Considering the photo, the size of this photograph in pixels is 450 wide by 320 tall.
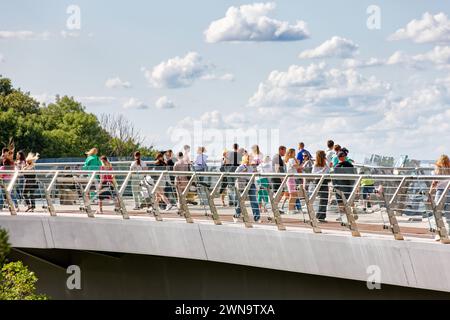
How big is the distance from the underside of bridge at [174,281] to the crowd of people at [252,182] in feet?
3.88

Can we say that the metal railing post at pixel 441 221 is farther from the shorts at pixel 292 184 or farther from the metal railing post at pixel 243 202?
the metal railing post at pixel 243 202

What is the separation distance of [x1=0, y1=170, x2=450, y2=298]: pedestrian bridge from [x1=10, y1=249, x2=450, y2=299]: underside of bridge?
0.20 metres

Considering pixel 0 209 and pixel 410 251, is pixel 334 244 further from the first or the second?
pixel 0 209

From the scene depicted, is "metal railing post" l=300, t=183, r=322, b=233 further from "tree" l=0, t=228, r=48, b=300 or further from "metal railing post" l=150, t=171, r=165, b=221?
"metal railing post" l=150, t=171, r=165, b=221

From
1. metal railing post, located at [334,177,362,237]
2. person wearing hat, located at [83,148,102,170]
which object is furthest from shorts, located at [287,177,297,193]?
person wearing hat, located at [83,148,102,170]

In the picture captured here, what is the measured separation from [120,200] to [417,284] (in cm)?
985

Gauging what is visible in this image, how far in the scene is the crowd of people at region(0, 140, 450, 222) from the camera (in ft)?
71.0

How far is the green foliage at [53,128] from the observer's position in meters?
121

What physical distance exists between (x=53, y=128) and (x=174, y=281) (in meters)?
113

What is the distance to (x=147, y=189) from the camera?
26938mm

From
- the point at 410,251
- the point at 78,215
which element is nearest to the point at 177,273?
the point at 78,215

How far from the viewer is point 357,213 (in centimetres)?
2078

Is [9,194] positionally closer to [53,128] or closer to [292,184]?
[292,184]

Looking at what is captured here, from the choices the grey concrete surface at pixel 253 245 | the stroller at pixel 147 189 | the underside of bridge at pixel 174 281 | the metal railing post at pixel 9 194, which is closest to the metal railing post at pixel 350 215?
the grey concrete surface at pixel 253 245
